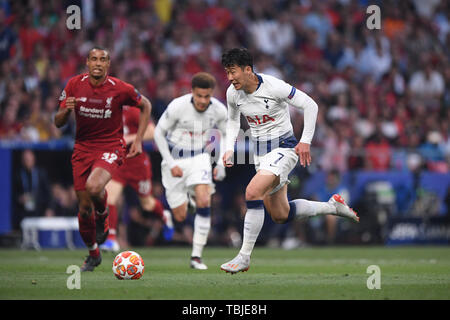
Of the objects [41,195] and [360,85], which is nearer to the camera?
[41,195]

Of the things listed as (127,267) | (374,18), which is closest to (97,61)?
(127,267)

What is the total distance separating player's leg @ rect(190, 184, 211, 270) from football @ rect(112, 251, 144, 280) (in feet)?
6.10

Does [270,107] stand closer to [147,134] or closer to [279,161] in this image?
[279,161]

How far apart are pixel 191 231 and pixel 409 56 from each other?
9.97 m

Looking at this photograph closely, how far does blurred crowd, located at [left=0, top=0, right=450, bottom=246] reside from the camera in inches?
728

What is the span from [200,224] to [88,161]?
1.94m

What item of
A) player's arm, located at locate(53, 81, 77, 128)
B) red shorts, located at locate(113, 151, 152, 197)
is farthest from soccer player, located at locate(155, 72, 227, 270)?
player's arm, located at locate(53, 81, 77, 128)

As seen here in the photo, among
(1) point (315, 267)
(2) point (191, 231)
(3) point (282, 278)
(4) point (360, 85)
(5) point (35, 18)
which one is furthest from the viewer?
(4) point (360, 85)

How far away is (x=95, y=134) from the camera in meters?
9.93

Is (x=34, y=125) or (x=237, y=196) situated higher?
(x=34, y=125)

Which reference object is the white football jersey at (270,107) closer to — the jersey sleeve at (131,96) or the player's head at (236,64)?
the player's head at (236,64)

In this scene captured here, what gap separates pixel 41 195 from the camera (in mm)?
16906

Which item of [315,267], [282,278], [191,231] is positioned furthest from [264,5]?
[282,278]
